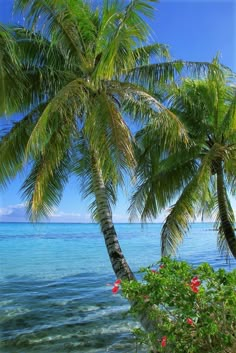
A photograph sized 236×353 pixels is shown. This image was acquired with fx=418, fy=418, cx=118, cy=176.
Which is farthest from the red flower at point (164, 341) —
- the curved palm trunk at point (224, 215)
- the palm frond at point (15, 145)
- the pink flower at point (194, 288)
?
the curved palm trunk at point (224, 215)

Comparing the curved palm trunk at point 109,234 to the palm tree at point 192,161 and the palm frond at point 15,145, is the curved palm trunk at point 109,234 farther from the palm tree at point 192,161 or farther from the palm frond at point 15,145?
the palm tree at point 192,161

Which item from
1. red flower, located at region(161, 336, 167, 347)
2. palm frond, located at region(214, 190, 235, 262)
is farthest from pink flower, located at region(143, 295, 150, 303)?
palm frond, located at region(214, 190, 235, 262)

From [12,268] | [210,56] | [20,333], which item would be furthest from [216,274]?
[12,268]

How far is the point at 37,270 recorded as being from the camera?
1705 centimetres

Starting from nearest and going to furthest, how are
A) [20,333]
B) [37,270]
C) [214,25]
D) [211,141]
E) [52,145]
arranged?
1. [52,145]
2. [214,25]
3. [211,141]
4. [20,333]
5. [37,270]

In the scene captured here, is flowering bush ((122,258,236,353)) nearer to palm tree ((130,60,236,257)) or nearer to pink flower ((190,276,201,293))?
pink flower ((190,276,201,293))

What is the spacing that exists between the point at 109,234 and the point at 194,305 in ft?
7.60

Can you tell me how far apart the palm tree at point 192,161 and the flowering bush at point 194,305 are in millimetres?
2875

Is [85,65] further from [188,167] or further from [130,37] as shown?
[188,167]

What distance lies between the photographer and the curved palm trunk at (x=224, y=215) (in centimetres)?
556

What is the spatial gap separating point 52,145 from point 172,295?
273cm

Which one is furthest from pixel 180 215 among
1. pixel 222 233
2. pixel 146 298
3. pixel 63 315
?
pixel 63 315

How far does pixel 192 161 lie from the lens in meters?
6.16

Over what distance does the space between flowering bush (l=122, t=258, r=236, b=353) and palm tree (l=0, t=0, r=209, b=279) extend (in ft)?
5.80
